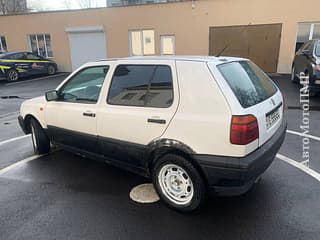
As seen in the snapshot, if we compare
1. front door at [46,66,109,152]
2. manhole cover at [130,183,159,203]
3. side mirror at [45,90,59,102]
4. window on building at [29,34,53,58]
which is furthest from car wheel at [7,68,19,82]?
manhole cover at [130,183,159,203]

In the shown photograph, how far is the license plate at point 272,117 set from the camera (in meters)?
2.76

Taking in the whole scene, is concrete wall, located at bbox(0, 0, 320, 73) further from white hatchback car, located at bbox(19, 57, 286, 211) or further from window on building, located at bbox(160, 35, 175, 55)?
white hatchback car, located at bbox(19, 57, 286, 211)

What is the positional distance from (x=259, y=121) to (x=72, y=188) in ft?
8.19

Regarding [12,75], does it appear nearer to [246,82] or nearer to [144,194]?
[144,194]

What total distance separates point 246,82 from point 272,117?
0.50 meters

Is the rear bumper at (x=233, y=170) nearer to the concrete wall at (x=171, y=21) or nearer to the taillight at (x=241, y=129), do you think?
the taillight at (x=241, y=129)

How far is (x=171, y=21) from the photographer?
13.8 m

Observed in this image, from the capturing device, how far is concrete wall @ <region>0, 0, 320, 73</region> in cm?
1206

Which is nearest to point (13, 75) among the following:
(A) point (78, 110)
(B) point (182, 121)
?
(A) point (78, 110)

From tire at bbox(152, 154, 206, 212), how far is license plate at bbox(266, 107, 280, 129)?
937 mm

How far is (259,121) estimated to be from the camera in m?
2.54

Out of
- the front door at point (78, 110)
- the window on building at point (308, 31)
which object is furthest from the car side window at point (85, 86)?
the window on building at point (308, 31)

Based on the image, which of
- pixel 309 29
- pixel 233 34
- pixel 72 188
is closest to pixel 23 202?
pixel 72 188

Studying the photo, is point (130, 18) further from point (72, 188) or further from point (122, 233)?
point (122, 233)
